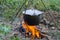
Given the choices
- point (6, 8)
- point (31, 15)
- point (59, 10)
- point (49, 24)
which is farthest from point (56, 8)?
point (31, 15)

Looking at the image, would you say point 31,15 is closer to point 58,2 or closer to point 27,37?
point 27,37

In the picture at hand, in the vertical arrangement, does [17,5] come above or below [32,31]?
above

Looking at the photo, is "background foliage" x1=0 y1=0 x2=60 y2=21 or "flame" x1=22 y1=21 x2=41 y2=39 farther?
"background foliage" x1=0 y1=0 x2=60 y2=21

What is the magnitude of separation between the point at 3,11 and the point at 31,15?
1699mm

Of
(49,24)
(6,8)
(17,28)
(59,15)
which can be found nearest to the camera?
(17,28)

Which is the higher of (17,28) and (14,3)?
(14,3)

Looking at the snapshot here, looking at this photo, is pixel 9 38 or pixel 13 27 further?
pixel 13 27

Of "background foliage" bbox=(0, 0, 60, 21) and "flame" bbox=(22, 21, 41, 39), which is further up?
"background foliage" bbox=(0, 0, 60, 21)

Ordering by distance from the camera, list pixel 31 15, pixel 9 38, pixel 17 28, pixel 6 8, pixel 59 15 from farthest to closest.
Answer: pixel 6 8, pixel 59 15, pixel 17 28, pixel 9 38, pixel 31 15

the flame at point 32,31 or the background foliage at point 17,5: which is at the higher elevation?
the background foliage at point 17,5

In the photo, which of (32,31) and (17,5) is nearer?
(32,31)

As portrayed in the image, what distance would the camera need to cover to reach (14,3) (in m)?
4.57

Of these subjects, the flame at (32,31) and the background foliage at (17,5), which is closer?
the flame at (32,31)

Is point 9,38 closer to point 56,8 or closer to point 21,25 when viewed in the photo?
point 21,25
